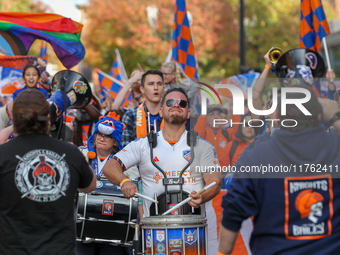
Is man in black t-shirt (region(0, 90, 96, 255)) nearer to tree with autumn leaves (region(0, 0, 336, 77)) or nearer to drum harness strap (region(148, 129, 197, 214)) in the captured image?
drum harness strap (region(148, 129, 197, 214))

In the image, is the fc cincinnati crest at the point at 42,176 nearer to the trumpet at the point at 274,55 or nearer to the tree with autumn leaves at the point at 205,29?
the trumpet at the point at 274,55

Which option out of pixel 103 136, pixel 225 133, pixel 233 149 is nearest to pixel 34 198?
pixel 103 136

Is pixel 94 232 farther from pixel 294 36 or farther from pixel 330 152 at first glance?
pixel 294 36

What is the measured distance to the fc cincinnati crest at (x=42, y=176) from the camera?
147 inches

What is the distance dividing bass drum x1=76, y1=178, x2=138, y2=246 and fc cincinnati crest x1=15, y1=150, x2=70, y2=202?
59.1 inches

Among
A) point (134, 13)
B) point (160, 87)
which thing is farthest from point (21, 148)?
point (134, 13)

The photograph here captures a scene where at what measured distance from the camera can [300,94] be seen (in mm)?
3453

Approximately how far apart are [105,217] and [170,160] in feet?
2.87

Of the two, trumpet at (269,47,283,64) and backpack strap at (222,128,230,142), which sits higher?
trumpet at (269,47,283,64)

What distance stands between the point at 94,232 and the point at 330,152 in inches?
109

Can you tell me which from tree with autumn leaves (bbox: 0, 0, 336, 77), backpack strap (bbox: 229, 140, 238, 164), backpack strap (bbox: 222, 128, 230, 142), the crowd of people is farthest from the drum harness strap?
tree with autumn leaves (bbox: 0, 0, 336, 77)

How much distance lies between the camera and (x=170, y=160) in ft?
16.9

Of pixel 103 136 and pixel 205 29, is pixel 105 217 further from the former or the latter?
pixel 205 29

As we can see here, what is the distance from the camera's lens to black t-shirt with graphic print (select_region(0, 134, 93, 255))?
12.1 feet
